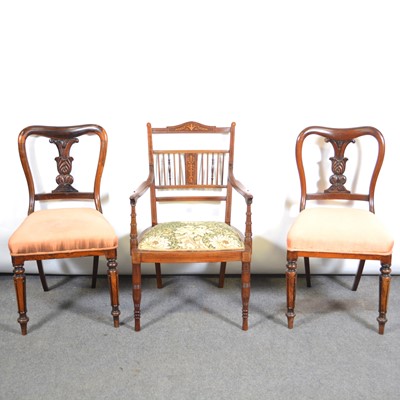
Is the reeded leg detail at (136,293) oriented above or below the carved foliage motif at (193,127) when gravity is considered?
below

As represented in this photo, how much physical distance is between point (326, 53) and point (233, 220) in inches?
41.2

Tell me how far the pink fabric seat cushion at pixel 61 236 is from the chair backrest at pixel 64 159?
11.0 inches

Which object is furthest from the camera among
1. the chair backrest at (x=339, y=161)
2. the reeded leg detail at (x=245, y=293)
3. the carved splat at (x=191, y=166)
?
the carved splat at (x=191, y=166)

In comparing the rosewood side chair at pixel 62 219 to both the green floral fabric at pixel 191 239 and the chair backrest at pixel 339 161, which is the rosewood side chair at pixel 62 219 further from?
the chair backrest at pixel 339 161

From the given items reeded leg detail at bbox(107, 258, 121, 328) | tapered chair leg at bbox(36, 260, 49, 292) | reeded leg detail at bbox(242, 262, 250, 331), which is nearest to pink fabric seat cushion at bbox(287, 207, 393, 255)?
reeded leg detail at bbox(242, 262, 250, 331)

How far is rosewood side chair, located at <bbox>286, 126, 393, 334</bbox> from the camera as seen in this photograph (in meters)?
2.01

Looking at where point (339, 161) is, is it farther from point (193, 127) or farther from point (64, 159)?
point (64, 159)

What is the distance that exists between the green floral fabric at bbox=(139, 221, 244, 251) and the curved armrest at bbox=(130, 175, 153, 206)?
0.19m

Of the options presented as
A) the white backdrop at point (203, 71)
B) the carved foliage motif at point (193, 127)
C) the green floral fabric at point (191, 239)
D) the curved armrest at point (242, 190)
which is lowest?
the green floral fabric at point (191, 239)

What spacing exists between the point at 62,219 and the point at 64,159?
379 mm

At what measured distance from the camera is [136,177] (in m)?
2.57

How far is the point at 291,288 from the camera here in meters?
2.11

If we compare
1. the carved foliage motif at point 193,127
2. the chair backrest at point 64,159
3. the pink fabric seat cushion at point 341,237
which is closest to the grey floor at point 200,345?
the pink fabric seat cushion at point 341,237

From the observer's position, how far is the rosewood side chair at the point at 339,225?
2008 mm
